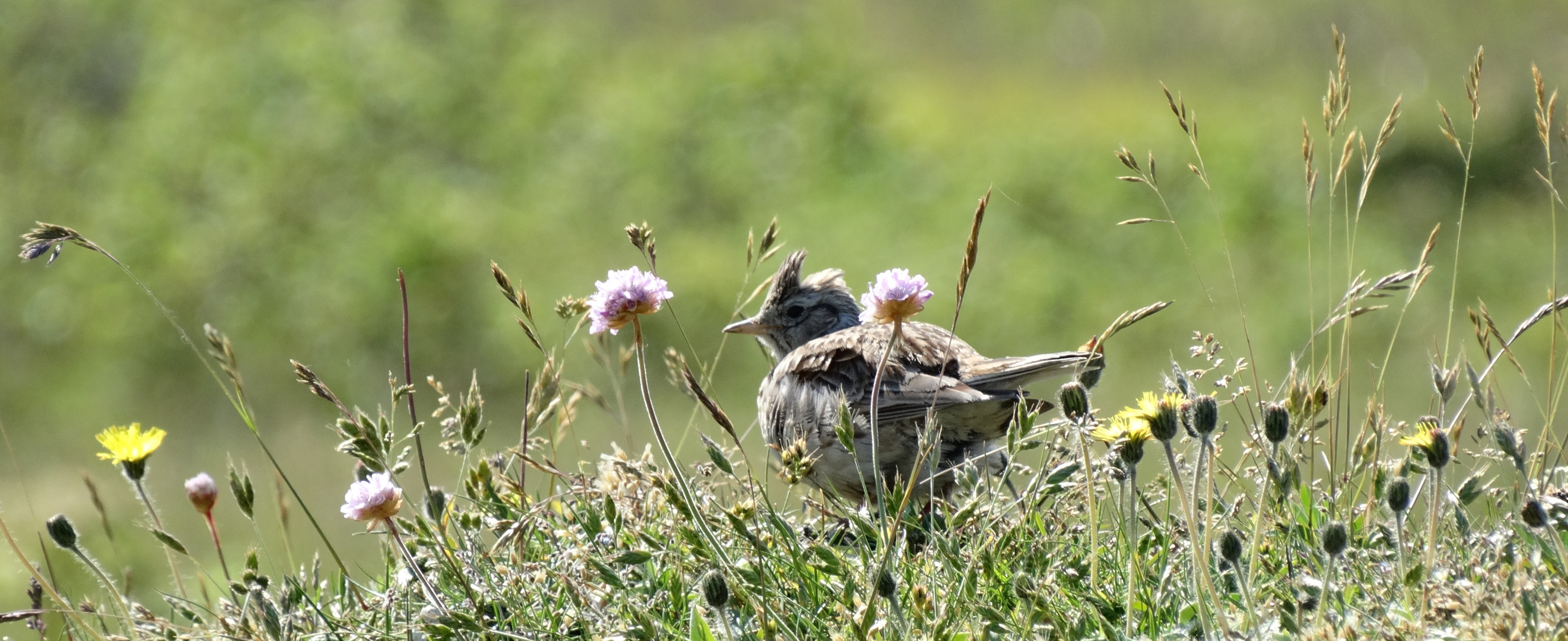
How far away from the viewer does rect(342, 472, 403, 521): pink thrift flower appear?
7.74ft

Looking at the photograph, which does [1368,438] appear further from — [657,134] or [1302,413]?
[657,134]

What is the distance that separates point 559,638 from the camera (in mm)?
2602

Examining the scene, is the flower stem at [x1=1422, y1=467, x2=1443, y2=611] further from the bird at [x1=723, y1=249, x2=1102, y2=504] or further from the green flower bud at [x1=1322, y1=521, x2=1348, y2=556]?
the bird at [x1=723, y1=249, x2=1102, y2=504]

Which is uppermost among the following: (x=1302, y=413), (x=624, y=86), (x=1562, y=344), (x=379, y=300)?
(x=624, y=86)

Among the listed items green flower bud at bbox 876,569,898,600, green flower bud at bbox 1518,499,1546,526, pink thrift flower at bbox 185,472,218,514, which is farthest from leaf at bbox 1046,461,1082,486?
pink thrift flower at bbox 185,472,218,514

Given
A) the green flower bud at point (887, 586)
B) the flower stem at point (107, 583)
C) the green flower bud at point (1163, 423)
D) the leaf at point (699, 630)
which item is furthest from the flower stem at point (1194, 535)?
the flower stem at point (107, 583)

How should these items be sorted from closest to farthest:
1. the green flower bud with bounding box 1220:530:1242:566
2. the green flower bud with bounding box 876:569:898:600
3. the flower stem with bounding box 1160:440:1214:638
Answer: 1. the flower stem with bounding box 1160:440:1214:638
2. the green flower bud with bounding box 1220:530:1242:566
3. the green flower bud with bounding box 876:569:898:600

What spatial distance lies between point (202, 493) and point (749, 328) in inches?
92.7

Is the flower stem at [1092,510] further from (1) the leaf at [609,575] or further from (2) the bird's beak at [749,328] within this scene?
(2) the bird's beak at [749,328]

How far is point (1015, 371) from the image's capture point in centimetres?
372

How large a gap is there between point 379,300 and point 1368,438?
28.8ft

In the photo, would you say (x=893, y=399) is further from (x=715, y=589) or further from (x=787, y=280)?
(x=715, y=589)

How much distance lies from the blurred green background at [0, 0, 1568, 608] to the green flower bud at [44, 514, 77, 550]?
558 cm

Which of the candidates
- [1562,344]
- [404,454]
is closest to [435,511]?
[404,454]
